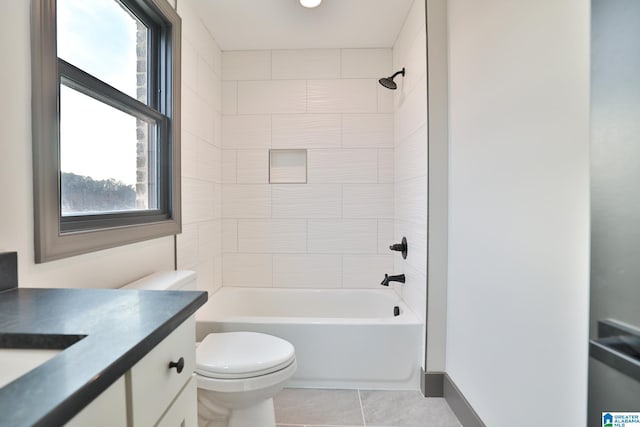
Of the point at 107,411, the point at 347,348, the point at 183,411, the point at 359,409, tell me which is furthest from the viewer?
the point at 347,348

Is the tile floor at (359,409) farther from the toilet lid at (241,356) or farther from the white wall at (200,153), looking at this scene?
the white wall at (200,153)

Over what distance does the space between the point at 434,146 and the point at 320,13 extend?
124 cm

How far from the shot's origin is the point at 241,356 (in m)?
1.45

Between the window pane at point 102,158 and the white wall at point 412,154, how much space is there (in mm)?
1579

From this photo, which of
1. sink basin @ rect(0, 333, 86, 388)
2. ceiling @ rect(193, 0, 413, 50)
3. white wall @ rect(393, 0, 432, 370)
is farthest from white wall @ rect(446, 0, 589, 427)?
sink basin @ rect(0, 333, 86, 388)

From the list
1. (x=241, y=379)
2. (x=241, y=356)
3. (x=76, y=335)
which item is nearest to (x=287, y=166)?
(x=241, y=356)

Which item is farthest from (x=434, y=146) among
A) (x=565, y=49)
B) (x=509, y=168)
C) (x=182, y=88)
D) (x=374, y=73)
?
(x=182, y=88)

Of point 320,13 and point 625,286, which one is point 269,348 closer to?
point 625,286

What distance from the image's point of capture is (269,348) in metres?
1.53

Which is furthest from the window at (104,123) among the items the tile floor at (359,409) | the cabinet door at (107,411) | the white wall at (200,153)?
the tile floor at (359,409)

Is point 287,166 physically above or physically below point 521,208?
above

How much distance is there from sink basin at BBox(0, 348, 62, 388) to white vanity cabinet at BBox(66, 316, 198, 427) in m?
0.16

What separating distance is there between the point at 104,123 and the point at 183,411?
1.23 m

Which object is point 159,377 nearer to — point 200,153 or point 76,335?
point 76,335
